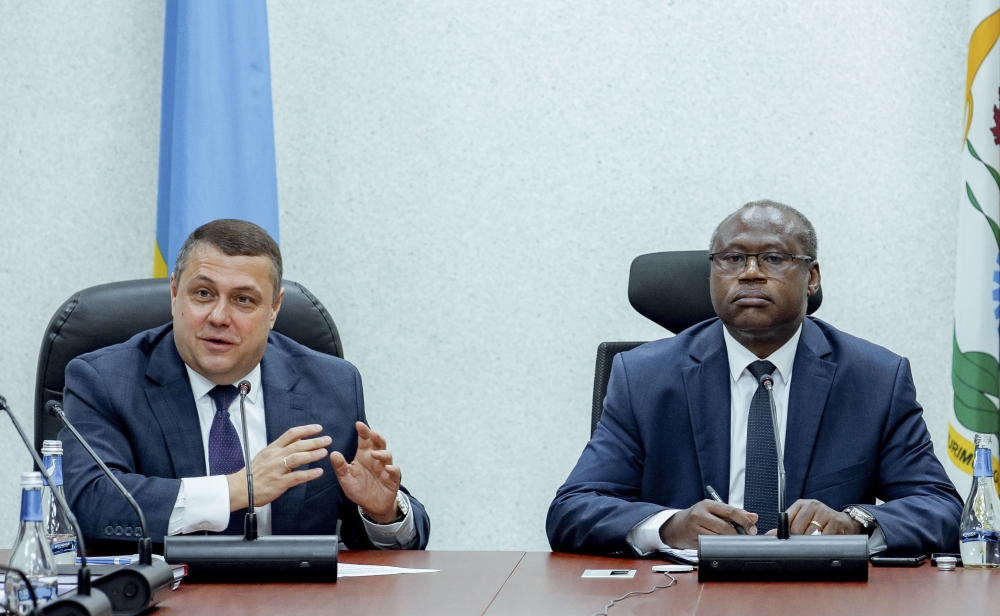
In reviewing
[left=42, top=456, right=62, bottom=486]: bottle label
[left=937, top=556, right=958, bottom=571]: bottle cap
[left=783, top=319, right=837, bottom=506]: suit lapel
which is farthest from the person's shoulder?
[left=937, top=556, right=958, bottom=571]: bottle cap

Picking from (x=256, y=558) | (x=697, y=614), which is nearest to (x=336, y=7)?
(x=256, y=558)

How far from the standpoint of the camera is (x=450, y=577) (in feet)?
6.19

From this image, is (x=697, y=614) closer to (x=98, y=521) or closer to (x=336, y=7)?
(x=98, y=521)

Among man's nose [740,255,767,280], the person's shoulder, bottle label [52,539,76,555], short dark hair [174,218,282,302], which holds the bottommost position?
bottle label [52,539,76,555]

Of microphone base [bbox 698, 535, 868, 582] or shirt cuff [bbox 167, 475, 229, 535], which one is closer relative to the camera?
microphone base [bbox 698, 535, 868, 582]

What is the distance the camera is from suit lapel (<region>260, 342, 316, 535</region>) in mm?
2436

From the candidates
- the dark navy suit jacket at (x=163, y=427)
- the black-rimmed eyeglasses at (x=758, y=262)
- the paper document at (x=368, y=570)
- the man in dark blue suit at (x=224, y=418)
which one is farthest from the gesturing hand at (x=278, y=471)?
the black-rimmed eyeglasses at (x=758, y=262)

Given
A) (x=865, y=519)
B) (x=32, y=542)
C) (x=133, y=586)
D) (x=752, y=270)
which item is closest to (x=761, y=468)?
(x=865, y=519)

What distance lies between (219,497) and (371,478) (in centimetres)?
33

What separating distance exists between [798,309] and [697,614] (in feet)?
4.08

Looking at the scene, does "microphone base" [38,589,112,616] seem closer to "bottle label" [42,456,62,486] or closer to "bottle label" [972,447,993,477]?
"bottle label" [42,456,62,486]

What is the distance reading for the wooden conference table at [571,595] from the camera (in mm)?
1584

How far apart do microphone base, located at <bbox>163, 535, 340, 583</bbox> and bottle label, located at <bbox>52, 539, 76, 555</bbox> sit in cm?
27

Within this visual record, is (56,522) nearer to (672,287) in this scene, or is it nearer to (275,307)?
(275,307)
